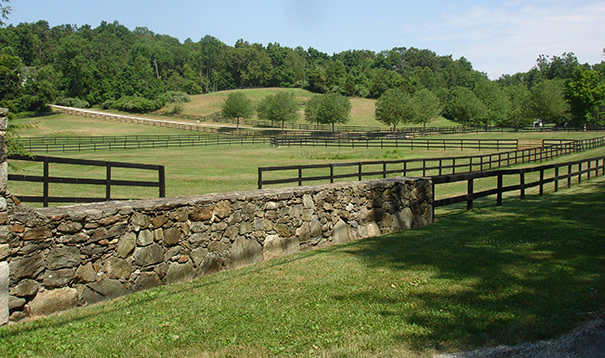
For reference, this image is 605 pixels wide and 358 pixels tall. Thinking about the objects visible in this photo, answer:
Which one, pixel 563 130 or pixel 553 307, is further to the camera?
pixel 563 130

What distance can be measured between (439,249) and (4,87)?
11.7m

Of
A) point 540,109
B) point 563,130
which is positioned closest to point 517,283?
point 563,130

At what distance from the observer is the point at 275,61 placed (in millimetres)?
199375

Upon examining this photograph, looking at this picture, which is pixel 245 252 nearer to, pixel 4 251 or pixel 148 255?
pixel 148 255

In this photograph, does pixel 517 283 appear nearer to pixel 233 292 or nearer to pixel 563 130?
pixel 233 292

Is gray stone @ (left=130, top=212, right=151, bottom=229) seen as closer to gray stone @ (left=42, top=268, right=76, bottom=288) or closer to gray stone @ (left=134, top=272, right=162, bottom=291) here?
gray stone @ (left=134, top=272, right=162, bottom=291)

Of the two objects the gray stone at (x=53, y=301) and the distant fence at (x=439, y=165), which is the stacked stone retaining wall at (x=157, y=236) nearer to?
the gray stone at (x=53, y=301)

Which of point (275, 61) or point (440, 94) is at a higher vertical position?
point (275, 61)

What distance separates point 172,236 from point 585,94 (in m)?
94.0

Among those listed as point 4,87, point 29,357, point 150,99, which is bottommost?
point 29,357

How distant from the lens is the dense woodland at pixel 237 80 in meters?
88.8

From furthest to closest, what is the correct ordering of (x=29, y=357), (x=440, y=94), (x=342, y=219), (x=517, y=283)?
(x=440, y=94)
(x=342, y=219)
(x=517, y=283)
(x=29, y=357)

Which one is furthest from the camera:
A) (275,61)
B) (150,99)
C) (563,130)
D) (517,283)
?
(275,61)

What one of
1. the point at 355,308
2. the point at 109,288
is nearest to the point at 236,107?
the point at 109,288
